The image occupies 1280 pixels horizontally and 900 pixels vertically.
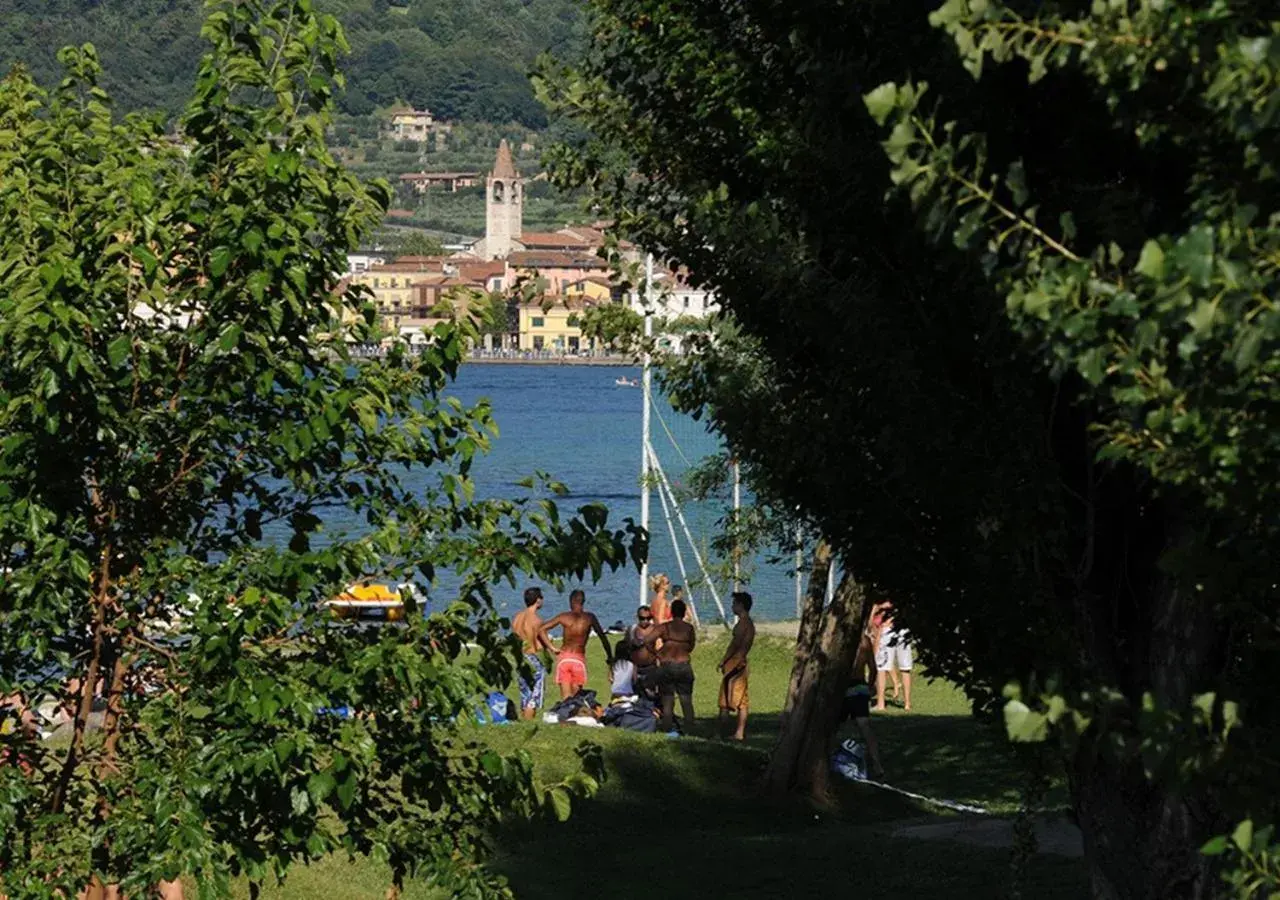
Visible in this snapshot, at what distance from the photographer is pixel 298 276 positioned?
7.50 metres

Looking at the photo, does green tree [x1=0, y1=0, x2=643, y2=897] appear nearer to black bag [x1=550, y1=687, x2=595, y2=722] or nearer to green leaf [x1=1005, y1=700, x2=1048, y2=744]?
green leaf [x1=1005, y1=700, x2=1048, y2=744]

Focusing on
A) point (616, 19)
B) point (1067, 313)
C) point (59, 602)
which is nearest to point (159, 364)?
point (59, 602)

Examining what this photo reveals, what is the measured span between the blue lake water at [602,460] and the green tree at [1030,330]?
1.53 meters

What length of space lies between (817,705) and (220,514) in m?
11.1

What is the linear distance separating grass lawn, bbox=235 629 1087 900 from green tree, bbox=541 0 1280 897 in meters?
2.83

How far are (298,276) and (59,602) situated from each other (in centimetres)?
137

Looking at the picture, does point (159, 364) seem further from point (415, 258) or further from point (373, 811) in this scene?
point (415, 258)

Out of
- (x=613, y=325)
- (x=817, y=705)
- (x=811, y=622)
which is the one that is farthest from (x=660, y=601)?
(x=613, y=325)

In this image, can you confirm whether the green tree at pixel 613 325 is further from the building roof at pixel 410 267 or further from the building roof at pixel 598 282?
the building roof at pixel 410 267

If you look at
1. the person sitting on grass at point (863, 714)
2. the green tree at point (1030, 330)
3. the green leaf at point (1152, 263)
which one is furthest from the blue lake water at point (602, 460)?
the green leaf at point (1152, 263)

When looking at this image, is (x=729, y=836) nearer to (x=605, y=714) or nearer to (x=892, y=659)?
(x=605, y=714)

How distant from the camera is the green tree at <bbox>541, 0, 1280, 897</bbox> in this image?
13.9ft

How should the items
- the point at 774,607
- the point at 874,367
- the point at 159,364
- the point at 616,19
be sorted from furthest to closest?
the point at 774,607 → the point at 616,19 → the point at 874,367 → the point at 159,364

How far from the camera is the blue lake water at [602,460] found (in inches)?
1925
